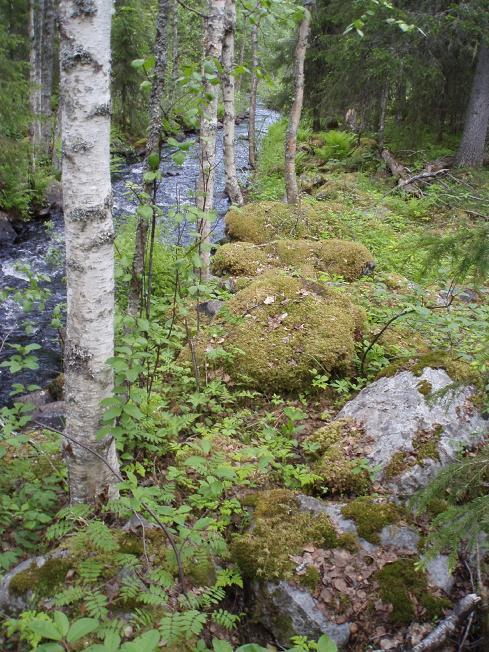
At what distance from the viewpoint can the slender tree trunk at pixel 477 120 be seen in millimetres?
11250

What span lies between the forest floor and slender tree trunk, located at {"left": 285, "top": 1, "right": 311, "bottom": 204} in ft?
12.6

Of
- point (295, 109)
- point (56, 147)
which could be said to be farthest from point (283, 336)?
point (56, 147)

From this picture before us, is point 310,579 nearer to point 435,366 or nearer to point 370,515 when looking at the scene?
point 370,515

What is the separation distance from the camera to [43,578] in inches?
99.7

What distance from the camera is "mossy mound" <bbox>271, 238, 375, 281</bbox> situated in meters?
7.29

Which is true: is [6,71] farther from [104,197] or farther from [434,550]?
[434,550]

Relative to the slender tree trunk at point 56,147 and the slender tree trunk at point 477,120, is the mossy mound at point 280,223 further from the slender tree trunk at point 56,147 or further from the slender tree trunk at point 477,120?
the slender tree trunk at point 56,147

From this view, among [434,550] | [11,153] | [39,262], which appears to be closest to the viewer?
[434,550]

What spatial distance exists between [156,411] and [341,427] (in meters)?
1.59

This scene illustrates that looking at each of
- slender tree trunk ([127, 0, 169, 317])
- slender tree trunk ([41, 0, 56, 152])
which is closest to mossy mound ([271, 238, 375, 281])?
slender tree trunk ([127, 0, 169, 317])

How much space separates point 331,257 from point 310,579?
219 inches

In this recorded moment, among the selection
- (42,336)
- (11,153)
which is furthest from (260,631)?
(11,153)

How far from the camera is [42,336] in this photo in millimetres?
7613

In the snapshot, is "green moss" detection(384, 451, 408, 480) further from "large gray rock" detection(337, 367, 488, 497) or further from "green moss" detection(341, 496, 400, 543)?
"green moss" detection(341, 496, 400, 543)
